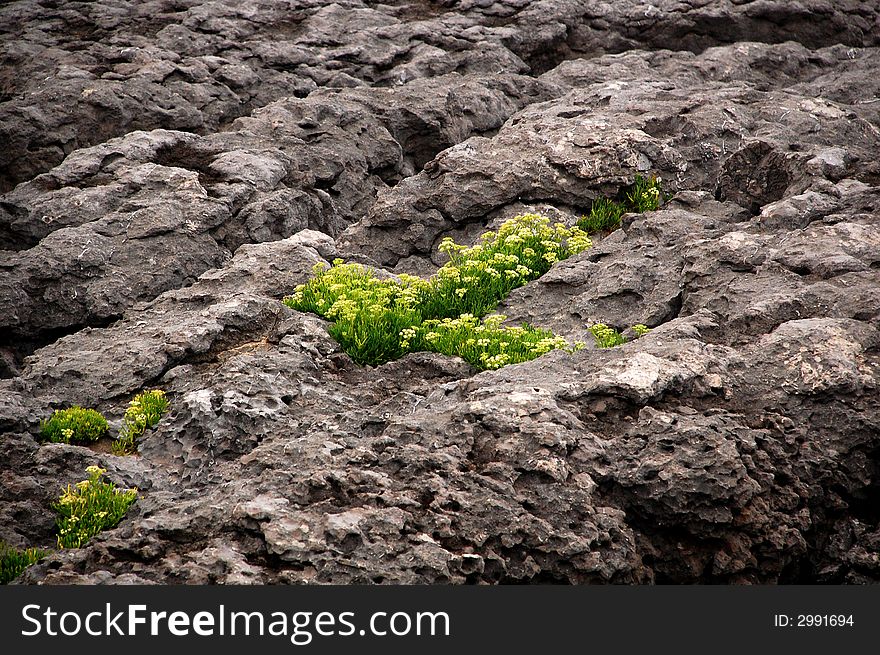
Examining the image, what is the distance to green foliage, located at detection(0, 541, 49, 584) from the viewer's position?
6660mm

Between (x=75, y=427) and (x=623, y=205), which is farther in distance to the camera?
(x=623, y=205)

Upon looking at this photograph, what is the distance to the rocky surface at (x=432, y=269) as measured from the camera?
6598mm

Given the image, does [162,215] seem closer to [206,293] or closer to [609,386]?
[206,293]

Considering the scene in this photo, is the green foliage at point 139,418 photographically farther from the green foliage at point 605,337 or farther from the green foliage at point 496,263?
the green foliage at point 605,337

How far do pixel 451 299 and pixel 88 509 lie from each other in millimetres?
4882

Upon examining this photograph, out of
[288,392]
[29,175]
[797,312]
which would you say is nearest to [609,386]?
[797,312]

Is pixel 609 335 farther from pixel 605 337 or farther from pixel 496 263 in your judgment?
pixel 496 263

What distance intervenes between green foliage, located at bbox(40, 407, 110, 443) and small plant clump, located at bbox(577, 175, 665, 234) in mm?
7121

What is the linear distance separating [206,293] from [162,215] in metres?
1.91

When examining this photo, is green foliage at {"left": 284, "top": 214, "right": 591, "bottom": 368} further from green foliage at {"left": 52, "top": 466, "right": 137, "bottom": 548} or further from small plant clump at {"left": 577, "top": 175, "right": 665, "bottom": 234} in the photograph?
green foliage at {"left": 52, "top": 466, "right": 137, "bottom": 548}

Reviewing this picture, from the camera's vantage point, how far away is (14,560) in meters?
6.73

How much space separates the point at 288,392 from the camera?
8.45m

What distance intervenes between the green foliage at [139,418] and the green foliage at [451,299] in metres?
2.05

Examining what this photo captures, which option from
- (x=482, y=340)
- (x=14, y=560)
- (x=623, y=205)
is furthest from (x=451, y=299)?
(x=14, y=560)
